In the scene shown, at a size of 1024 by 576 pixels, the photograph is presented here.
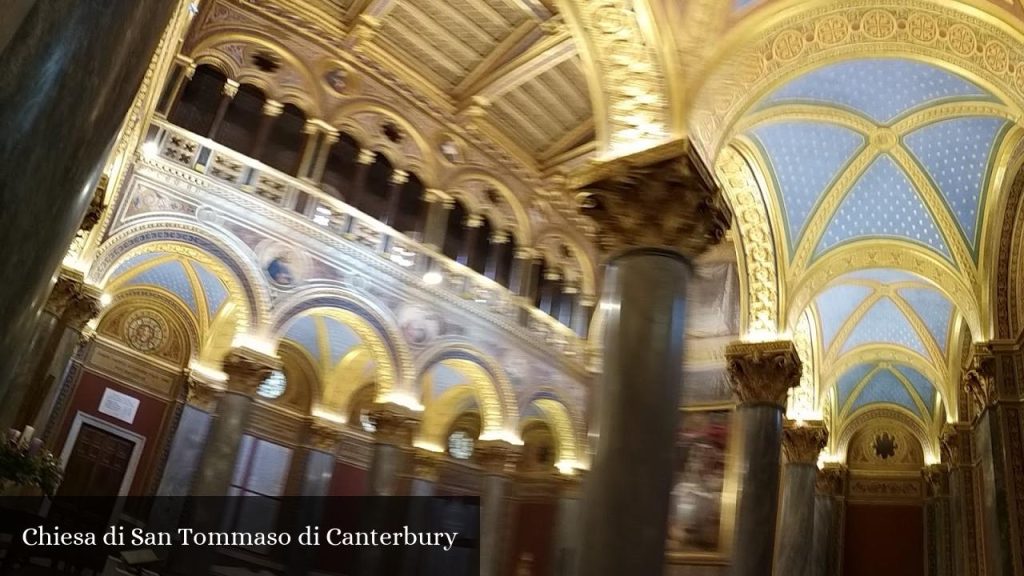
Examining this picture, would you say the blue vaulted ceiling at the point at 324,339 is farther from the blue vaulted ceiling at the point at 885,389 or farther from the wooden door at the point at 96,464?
the blue vaulted ceiling at the point at 885,389

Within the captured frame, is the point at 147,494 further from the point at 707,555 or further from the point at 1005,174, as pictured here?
the point at 1005,174

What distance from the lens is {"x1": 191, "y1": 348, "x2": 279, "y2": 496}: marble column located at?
10508 mm

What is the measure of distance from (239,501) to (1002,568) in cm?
1126

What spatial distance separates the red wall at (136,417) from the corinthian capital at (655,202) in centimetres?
1000

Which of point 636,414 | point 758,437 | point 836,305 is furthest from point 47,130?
point 836,305

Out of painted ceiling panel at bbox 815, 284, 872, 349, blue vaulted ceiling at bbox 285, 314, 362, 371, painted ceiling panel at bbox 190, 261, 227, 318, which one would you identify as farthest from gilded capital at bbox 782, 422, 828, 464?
painted ceiling panel at bbox 190, 261, 227, 318

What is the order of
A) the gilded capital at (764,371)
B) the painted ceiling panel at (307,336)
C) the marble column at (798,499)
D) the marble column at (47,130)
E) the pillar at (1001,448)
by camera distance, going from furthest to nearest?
the painted ceiling panel at (307,336) → the marble column at (798,499) → the gilded capital at (764,371) → the pillar at (1001,448) → the marble column at (47,130)

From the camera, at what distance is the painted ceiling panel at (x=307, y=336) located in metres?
14.4

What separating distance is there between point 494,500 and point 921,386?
9023 millimetres

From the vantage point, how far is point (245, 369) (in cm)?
1077

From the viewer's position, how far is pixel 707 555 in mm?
10109

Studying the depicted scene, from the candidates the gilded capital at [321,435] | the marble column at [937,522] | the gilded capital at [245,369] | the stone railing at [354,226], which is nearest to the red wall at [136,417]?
the gilded capital at [321,435]

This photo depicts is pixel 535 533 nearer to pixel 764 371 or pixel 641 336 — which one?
pixel 764 371

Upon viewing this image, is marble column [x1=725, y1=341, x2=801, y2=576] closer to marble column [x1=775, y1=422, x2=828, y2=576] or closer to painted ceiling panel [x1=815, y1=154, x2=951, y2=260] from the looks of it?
painted ceiling panel [x1=815, y1=154, x2=951, y2=260]
